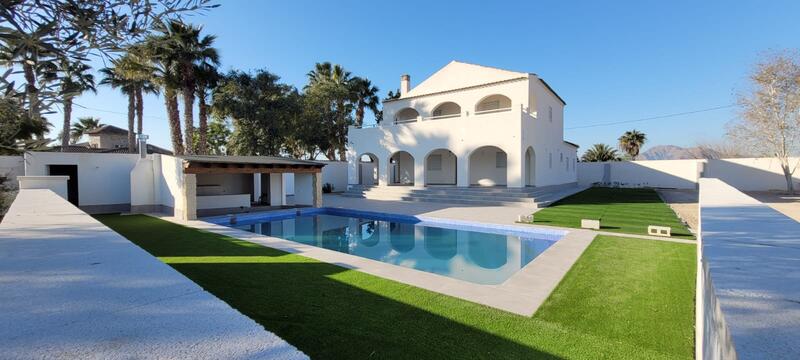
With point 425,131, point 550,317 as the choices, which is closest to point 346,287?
point 550,317

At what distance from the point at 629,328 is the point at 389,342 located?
315 cm

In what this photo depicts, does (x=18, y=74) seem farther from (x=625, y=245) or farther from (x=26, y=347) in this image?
(x=625, y=245)

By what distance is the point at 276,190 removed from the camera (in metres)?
18.8

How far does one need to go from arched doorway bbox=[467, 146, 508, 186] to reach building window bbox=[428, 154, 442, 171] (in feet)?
8.77

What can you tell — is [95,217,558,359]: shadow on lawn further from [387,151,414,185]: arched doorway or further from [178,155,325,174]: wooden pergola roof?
[387,151,414,185]: arched doorway

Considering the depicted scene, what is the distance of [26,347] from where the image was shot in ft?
5.33

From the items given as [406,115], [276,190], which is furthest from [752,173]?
[276,190]

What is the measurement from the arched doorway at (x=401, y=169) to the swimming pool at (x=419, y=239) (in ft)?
39.9

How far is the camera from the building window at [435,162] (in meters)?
26.9

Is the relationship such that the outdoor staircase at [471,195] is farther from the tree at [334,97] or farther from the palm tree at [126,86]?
the palm tree at [126,86]

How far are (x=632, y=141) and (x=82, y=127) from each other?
2619 inches

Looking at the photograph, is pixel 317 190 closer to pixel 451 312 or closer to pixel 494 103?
pixel 494 103

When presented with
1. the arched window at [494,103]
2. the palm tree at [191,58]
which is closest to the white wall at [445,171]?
the arched window at [494,103]

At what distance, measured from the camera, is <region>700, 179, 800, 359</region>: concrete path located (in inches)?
46.1
